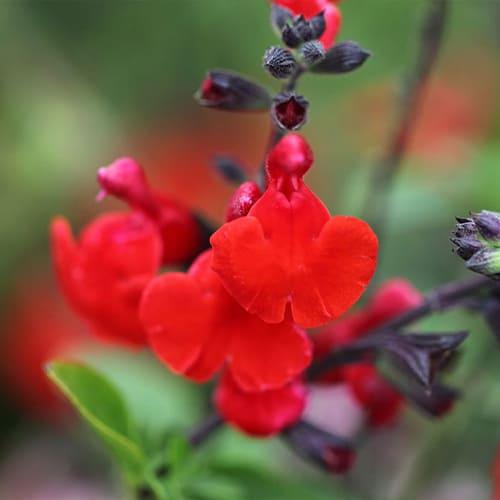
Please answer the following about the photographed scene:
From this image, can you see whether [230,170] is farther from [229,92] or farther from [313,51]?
[313,51]

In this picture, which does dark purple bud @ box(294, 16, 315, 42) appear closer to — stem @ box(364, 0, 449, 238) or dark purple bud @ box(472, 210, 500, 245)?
dark purple bud @ box(472, 210, 500, 245)

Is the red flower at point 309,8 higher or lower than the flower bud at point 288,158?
higher

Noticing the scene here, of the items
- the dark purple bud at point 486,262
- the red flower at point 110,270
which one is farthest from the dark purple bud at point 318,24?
the red flower at point 110,270

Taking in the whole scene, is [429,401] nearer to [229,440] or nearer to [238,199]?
[238,199]

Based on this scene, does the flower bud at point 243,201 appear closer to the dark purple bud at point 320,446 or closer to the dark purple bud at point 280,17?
the dark purple bud at point 280,17

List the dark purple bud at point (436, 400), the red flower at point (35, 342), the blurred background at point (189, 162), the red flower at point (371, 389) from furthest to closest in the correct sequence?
the red flower at point (35, 342)
the blurred background at point (189, 162)
the red flower at point (371, 389)
the dark purple bud at point (436, 400)

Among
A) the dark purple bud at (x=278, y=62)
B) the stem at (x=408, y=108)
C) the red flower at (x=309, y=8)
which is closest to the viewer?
the dark purple bud at (x=278, y=62)

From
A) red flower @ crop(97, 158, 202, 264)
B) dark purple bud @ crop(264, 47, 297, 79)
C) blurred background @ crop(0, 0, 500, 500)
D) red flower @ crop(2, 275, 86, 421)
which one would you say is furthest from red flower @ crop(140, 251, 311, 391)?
red flower @ crop(2, 275, 86, 421)
